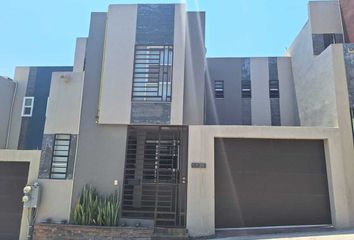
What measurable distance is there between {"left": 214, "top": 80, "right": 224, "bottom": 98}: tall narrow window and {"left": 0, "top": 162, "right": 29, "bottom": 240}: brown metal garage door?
32.8 ft

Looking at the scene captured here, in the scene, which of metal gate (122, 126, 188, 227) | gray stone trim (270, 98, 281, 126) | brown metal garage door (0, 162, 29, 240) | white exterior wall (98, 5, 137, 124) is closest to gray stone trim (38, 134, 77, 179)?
brown metal garage door (0, 162, 29, 240)

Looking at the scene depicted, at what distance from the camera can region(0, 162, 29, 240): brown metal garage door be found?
10.0 m

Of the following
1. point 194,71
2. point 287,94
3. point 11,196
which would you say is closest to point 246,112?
point 287,94

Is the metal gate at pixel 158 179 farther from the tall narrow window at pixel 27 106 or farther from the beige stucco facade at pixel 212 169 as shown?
the tall narrow window at pixel 27 106

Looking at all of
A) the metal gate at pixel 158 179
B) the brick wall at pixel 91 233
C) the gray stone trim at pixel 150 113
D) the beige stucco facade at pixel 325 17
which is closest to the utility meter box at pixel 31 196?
the brick wall at pixel 91 233

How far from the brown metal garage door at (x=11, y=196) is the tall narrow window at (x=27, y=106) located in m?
5.96

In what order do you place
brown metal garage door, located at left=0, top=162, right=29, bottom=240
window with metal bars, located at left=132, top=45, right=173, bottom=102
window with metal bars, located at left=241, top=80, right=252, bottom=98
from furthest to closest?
window with metal bars, located at left=241, top=80, right=252, bottom=98
window with metal bars, located at left=132, top=45, right=173, bottom=102
brown metal garage door, located at left=0, top=162, right=29, bottom=240

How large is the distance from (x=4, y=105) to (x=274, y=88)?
1483 centimetres

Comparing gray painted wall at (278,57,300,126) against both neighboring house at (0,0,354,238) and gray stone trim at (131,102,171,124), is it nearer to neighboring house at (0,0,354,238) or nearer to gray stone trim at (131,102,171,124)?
neighboring house at (0,0,354,238)

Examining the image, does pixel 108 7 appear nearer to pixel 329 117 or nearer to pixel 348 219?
pixel 329 117

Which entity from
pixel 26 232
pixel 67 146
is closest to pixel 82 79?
pixel 67 146

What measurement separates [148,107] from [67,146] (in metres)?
3.32

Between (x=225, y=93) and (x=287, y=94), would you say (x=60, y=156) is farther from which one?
(x=287, y=94)

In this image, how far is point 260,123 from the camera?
15211 millimetres
